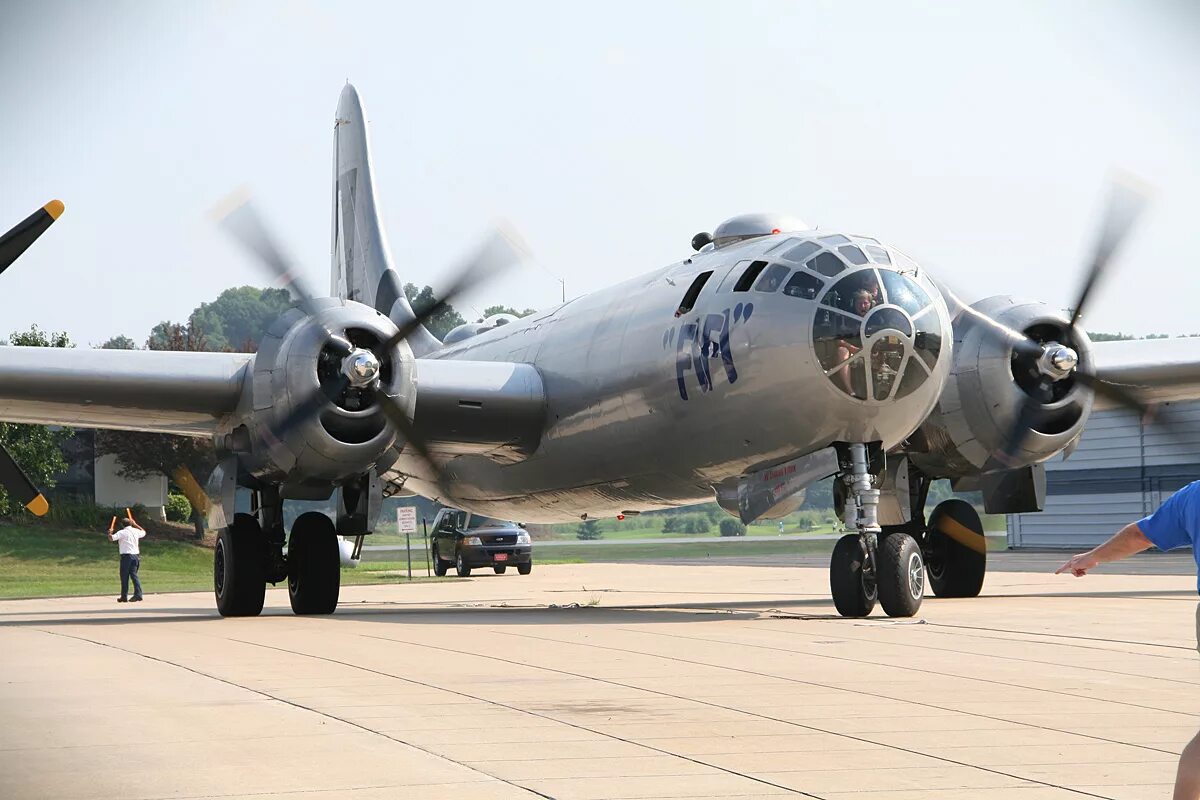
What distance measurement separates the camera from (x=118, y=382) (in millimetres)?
19219

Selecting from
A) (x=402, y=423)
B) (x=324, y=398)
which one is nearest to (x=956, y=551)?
(x=402, y=423)

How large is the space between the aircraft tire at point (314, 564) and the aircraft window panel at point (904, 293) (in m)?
8.54

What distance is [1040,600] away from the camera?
808 inches

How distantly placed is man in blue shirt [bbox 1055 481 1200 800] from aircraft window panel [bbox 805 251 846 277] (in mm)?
10639

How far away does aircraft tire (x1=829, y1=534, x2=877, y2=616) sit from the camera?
16344 mm

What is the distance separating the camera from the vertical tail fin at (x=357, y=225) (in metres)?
28.8

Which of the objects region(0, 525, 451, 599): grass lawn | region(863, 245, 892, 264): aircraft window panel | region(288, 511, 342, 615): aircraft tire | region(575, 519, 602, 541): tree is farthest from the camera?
region(575, 519, 602, 541): tree

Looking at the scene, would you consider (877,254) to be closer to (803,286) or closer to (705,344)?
(803,286)

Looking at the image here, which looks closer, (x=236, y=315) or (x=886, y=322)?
(x=886, y=322)

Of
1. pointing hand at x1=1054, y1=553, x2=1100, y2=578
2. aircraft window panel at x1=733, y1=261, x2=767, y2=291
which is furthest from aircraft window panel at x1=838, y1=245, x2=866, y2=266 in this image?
pointing hand at x1=1054, y1=553, x2=1100, y2=578

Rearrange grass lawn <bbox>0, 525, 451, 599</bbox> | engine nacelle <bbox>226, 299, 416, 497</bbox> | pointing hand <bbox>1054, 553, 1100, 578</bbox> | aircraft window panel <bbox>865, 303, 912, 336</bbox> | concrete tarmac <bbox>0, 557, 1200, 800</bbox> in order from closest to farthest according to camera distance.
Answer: pointing hand <bbox>1054, 553, 1100, 578</bbox> < concrete tarmac <bbox>0, 557, 1200, 800</bbox> < aircraft window panel <bbox>865, 303, 912, 336</bbox> < engine nacelle <bbox>226, 299, 416, 497</bbox> < grass lawn <bbox>0, 525, 451, 599</bbox>

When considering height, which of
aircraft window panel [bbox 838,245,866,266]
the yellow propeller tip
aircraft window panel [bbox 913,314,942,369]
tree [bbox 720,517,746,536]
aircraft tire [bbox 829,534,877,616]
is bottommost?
tree [bbox 720,517,746,536]

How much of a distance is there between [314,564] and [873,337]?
8664 millimetres

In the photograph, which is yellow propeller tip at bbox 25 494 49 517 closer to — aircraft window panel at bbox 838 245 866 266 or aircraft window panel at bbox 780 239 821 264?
aircraft window panel at bbox 780 239 821 264
